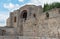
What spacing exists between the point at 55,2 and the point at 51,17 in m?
12.2

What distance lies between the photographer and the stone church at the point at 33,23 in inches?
893

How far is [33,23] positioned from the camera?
27.1 m

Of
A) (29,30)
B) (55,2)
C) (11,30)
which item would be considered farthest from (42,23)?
(55,2)

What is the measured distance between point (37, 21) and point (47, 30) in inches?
123

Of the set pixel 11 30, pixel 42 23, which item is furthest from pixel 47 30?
pixel 11 30

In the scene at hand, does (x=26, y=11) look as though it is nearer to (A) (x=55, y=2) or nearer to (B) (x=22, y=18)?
(B) (x=22, y=18)

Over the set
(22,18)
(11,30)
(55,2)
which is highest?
(55,2)

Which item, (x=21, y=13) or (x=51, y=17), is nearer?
(x=51, y=17)

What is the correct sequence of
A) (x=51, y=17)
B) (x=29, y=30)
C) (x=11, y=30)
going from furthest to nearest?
1. (x=11, y=30)
2. (x=29, y=30)
3. (x=51, y=17)

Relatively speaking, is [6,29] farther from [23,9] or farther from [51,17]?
[51,17]

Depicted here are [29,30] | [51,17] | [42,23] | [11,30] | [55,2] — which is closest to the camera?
[51,17]

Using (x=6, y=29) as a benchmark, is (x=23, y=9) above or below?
above

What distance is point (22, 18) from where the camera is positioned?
32.0m

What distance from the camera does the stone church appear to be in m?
22.7
